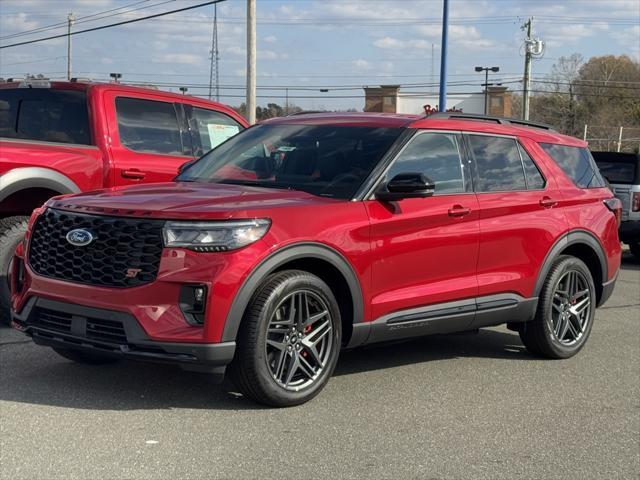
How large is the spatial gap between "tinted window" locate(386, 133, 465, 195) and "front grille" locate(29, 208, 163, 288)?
1.85m

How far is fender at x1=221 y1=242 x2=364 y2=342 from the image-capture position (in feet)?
15.8

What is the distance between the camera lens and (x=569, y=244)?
701 centimetres

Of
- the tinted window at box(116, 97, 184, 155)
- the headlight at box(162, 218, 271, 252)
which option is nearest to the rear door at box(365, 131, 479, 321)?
the headlight at box(162, 218, 271, 252)

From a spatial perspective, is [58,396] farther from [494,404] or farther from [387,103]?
[387,103]

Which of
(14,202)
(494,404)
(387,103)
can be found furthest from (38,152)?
(387,103)

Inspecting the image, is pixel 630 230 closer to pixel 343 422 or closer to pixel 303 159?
pixel 303 159

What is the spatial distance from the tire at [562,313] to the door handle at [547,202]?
0.46 metres

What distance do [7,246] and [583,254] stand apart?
485 centimetres

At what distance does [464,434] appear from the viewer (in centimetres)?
501

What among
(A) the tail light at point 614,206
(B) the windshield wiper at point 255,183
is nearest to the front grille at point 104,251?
(B) the windshield wiper at point 255,183

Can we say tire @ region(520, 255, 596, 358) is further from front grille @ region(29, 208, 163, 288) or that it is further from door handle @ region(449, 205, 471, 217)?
front grille @ region(29, 208, 163, 288)

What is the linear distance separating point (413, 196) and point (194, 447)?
85.6 inches

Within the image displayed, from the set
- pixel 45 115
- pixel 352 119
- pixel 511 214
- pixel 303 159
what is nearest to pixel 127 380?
pixel 303 159

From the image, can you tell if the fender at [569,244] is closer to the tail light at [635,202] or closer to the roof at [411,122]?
the roof at [411,122]
